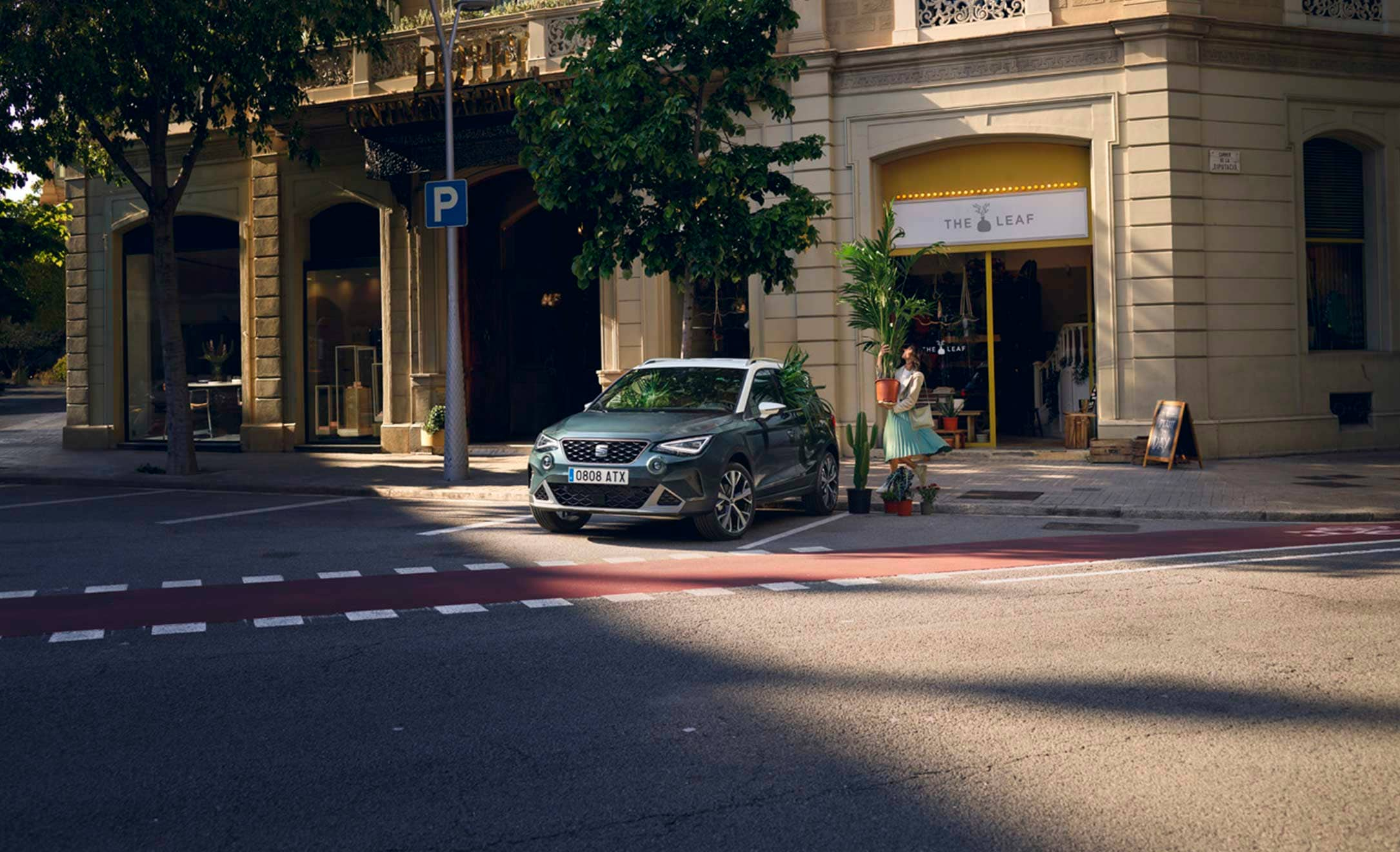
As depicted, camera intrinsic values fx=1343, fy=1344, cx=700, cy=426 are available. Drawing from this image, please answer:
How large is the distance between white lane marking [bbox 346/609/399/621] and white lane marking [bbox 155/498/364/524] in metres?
6.12

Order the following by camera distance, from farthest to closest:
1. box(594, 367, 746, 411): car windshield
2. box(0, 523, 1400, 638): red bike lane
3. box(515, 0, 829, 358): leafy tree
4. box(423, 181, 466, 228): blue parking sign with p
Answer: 1. box(423, 181, 466, 228): blue parking sign with p
2. box(515, 0, 829, 358): leafy tree
3. box(594, 367, 746, 411): car windshield
4. box(0, 523, 1400, 638): red bike lane

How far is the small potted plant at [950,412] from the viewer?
2011cm

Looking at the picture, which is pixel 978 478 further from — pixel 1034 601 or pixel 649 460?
pixel 1034 601

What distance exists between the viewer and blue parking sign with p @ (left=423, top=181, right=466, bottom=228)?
17.6m

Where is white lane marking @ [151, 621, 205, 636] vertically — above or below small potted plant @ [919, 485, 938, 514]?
below

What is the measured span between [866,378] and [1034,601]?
468 inches

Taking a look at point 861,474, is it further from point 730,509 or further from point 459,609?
point 459,609

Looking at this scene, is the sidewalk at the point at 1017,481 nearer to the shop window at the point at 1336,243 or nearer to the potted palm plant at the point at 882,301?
the potted palm plant at the point at 882,301

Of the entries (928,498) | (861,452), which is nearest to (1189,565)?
(928,498)

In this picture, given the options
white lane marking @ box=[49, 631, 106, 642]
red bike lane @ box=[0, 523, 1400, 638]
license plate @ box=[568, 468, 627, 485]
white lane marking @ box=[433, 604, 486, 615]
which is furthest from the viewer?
license plate @ box=[568, 468, 627, 485]

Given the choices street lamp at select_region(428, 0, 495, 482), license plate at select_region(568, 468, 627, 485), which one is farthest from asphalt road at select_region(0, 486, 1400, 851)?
street lamp at select_region(428, 0, 495, 482)

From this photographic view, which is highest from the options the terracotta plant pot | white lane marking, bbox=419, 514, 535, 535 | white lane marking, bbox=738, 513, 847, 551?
the terracotta plant pot

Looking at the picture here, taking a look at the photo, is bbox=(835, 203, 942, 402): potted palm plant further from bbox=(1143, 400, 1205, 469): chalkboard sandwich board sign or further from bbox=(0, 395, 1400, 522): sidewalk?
bbox=(1143, 400, 1205, 469): chalkboard sandwich board sign

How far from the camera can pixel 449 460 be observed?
17672mm
